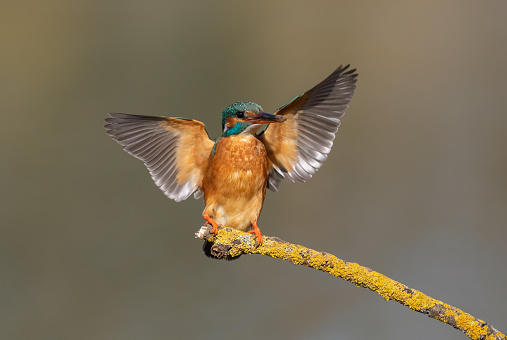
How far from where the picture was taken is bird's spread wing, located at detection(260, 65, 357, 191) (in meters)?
2.33

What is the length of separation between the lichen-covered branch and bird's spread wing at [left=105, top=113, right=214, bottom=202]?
0.53 m

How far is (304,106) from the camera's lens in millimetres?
2377

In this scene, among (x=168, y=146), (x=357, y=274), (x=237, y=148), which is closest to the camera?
(x=357, y=274)

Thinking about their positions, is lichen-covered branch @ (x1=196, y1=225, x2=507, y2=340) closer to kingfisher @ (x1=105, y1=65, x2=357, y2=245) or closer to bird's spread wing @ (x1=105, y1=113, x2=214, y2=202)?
kingfisher @ (x1=105, y1=65, x2=357, y2=245)

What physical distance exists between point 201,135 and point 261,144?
0.25m

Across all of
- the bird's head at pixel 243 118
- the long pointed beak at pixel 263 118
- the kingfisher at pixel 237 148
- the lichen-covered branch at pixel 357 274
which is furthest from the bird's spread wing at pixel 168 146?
the lichen-covered branch at pixel 357 274

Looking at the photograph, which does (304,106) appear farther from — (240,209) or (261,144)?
(240,209)

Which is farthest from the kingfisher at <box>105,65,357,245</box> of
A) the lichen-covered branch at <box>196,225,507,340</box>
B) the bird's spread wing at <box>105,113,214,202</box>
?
the lichen-covered branch at <box>196,225,507,340</box>

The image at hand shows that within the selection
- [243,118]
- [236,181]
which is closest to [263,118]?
[243,118]

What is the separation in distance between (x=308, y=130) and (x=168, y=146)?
595 millimetres

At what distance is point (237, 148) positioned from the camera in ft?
7.50

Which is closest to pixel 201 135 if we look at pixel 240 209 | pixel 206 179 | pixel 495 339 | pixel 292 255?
pixel 206 179

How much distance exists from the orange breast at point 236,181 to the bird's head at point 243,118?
0.03 meters

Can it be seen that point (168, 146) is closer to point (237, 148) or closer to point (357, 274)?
point (237, 148)
